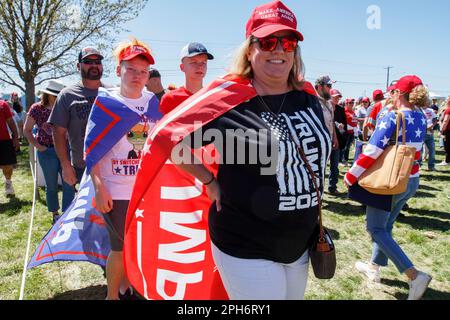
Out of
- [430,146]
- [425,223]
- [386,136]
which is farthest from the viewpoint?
[430,146]

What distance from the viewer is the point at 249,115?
1.71 m

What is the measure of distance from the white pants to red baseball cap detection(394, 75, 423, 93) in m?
2.36

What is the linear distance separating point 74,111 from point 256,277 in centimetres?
257

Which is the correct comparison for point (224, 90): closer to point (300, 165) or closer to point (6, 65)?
point (300, 165)

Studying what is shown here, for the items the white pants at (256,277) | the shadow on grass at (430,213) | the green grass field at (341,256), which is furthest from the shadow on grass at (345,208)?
the white pants at (256,277)

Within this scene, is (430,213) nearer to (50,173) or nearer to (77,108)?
(77,108)

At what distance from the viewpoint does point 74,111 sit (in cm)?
342

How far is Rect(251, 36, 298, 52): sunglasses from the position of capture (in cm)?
175

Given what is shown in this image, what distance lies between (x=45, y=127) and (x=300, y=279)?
4.59 metres

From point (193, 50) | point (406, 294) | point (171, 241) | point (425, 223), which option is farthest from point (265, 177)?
point (425, 223)

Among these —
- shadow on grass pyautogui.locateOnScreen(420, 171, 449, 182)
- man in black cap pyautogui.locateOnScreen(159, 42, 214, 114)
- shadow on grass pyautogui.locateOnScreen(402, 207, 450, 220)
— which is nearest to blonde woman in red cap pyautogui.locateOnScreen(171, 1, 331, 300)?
man in black cap pyautogui.locateOnScreen(159, 42, 214, 114)

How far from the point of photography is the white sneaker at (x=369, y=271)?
3.74 m

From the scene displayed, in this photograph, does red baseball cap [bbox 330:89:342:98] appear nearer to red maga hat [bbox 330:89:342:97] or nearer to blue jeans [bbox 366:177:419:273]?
red maga hat [bbox 330:89:342:97]
